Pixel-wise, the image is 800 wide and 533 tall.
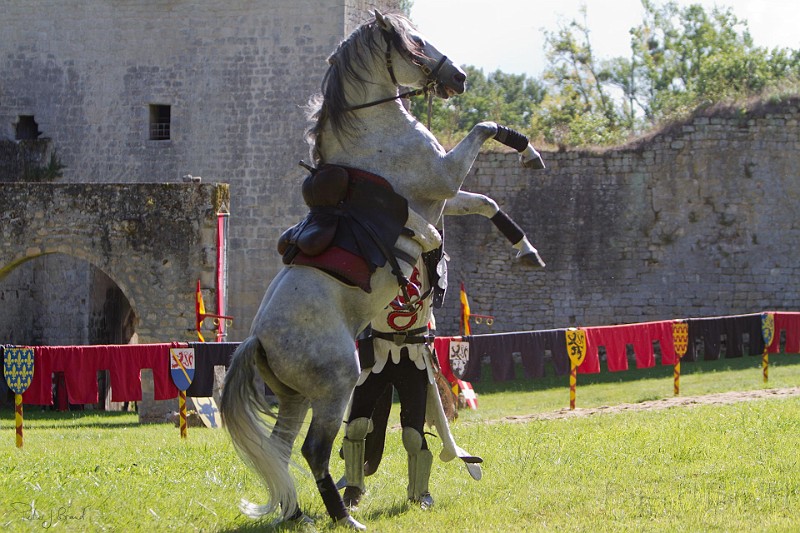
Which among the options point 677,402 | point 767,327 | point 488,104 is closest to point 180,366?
point 677,402

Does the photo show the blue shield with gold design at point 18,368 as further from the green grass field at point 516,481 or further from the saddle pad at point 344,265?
the saddle pad at point 344,265

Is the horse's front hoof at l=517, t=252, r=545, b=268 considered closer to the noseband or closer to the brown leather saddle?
the brown leather saddle

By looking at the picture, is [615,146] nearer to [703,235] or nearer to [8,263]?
[703,235]

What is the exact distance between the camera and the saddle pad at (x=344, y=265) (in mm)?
6047

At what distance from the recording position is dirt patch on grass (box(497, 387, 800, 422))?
1276 centimetres

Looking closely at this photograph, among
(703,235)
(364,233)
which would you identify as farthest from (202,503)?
A: (703,235)

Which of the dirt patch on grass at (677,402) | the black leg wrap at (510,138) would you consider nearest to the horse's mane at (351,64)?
the black leg wrap at (510,138)

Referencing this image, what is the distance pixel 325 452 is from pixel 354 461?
2.82 feet

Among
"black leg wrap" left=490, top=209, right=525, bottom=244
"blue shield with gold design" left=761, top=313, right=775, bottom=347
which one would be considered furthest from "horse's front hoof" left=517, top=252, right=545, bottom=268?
"blue shield with gold design" left=761, top=313, right=775, bottom=347

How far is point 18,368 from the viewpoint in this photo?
12.3m

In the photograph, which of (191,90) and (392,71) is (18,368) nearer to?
(392,71)

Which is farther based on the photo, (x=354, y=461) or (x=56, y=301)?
(x=56, y=301)

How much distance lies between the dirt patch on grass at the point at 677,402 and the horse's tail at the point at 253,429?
659 centimetres

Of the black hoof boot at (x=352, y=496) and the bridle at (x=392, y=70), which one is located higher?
the bridle at (x=392, y=70)
